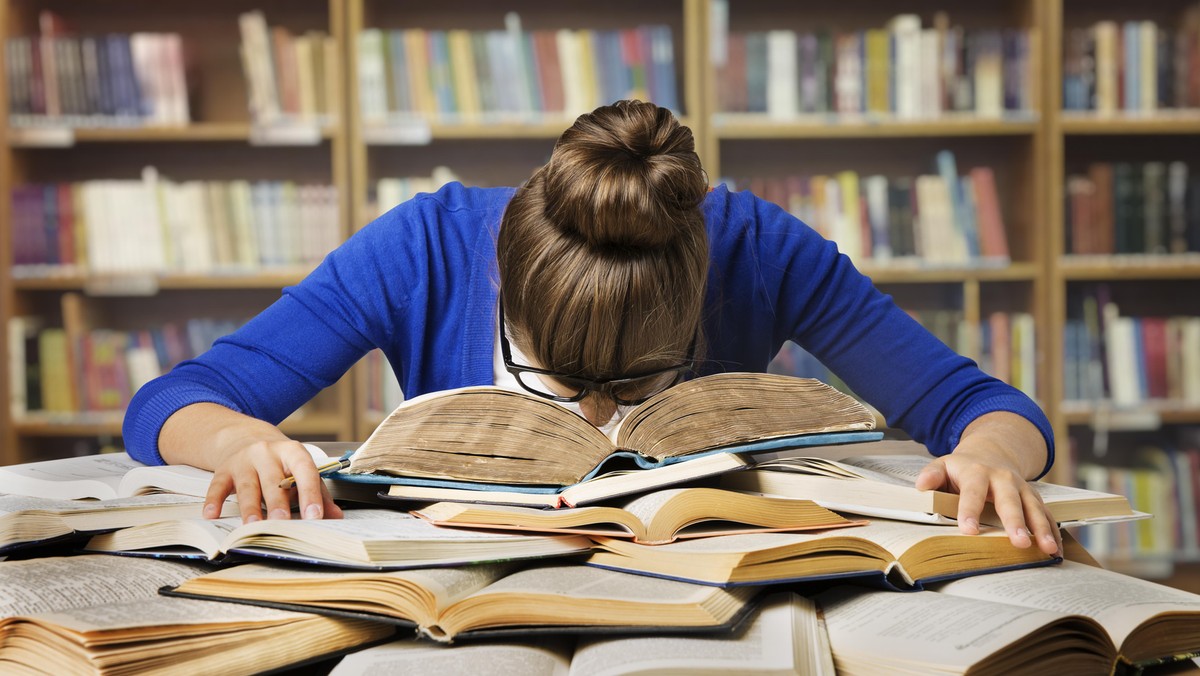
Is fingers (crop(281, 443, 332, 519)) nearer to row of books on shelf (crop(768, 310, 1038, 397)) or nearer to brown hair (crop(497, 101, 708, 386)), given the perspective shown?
brown hair (crop(497, 101, 708, 386))

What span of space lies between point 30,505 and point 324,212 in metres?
1.95

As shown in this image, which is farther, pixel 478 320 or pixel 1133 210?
pixel 1133 210

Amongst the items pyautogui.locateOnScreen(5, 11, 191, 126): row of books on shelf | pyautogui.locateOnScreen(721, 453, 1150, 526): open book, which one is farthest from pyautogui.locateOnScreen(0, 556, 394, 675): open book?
pyautogui.locateOnScreen(5, 11, 191, 126): row of books on shelf

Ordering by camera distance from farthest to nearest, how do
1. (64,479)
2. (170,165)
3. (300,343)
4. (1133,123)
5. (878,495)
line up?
(170,165), (1133,123), (300,343), (64,479), (878,495)

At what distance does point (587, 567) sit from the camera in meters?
0.47

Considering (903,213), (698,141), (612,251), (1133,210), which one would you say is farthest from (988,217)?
(612,251)

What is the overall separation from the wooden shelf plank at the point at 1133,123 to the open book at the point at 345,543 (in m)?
2.33

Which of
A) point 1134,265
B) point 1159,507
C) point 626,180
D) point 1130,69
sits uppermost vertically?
point 1130,69

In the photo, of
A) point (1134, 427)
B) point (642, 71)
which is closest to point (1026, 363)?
point (1134, 427)

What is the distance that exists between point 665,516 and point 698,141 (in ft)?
6.68

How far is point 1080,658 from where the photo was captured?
399 millimetres

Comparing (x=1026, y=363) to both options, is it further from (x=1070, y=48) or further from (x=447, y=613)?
(x=447, y=613)

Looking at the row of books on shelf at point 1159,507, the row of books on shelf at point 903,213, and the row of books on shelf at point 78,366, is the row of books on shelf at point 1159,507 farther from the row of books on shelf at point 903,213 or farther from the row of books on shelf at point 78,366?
the row of books on shelf at point 78,366

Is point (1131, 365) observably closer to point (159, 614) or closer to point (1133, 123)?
point (1133, 123)
